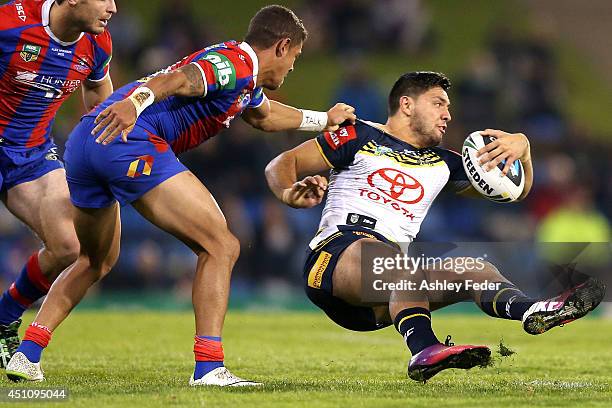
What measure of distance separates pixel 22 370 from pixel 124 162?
57.0 inches

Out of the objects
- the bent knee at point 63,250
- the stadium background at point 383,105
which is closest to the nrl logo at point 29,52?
the bent knee at point 63,250

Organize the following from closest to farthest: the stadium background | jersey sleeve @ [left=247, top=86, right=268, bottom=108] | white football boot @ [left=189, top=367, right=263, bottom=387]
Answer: white football boot @ [left=189, top=367, right=263, bottom=387], jersey sleeve @ [left=247, top=86, right=268, bottom=108], the stadium background

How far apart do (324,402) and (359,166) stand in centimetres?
197

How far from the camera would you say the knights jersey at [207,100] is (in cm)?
582

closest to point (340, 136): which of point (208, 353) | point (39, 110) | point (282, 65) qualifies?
point (282, 65)

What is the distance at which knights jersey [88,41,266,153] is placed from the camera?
582 cm

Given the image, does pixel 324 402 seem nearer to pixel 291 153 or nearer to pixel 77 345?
pixel 291 153

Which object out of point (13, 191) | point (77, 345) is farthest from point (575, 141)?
point (13, 191)

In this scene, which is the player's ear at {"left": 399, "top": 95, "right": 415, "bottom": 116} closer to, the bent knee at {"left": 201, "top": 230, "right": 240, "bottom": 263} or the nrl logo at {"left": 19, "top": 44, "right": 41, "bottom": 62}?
the bent knee at {"left": 201, "top": 230, "right": 240, "bottom": 263}

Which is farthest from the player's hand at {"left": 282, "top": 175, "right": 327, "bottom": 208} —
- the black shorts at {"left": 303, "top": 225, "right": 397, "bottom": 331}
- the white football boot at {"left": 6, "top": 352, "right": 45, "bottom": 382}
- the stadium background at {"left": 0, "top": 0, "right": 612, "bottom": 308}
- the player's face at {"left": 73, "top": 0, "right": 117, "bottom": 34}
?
the stadium background at {"left": 0, "top": 0, "right": 612, "bottom": 308}

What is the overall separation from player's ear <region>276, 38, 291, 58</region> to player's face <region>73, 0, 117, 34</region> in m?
1.19

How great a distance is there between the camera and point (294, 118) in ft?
22.7

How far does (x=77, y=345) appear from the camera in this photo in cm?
890

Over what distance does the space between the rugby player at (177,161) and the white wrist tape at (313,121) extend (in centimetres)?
50
